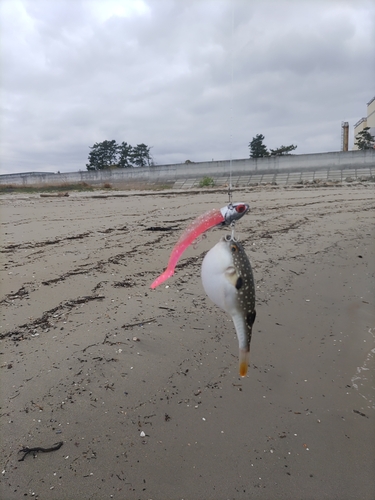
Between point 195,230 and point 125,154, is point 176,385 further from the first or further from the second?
point 125,154

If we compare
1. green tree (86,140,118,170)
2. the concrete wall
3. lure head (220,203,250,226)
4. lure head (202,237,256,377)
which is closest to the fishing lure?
lure head (220,203,250,226)

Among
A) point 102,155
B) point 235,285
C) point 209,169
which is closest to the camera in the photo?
point 235,285

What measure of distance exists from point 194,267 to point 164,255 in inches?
35.4

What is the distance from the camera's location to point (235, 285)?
1.65 meters

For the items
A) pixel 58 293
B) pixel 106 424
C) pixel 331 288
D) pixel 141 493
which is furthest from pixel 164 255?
pixel 141 493

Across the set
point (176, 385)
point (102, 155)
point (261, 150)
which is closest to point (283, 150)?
point (261, 150)

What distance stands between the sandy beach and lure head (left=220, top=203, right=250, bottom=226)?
6.64ft

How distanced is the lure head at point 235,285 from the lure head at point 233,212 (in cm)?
10

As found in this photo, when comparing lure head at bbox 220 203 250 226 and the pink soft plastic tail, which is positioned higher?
lure head at bbox 220 203 250 226

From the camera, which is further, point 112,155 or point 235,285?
point 112,155

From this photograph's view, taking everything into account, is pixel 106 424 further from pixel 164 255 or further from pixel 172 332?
pixel 164 255

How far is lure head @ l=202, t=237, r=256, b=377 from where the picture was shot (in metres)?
1.65

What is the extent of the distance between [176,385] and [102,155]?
50392 mm

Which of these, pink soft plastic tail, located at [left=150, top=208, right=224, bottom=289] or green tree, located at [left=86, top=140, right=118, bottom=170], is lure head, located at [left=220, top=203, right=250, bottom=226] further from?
green tree, located at [left=86, top=140, right=118, bottom=170]
